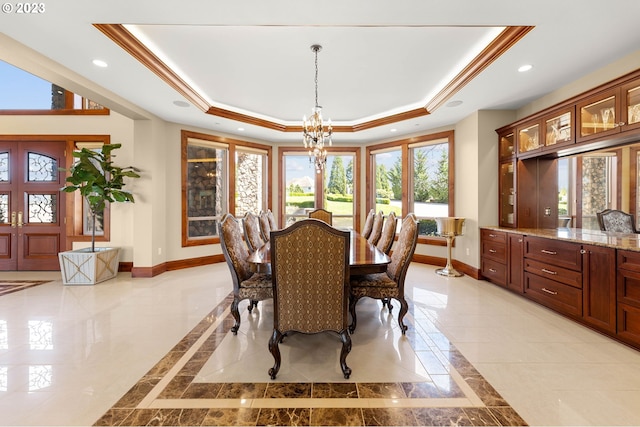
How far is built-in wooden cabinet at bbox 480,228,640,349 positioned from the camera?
2332 millimetres

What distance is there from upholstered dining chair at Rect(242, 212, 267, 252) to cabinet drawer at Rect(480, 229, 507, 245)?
3.41m

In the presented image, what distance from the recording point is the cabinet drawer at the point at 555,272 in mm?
2781

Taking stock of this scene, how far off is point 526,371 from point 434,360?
0.63 meters

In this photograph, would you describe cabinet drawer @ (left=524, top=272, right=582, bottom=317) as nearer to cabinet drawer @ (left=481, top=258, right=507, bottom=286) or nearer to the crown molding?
cabinet drawer @ (left=481, top=258, right=507, bottom=286)

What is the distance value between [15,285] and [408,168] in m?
6.98

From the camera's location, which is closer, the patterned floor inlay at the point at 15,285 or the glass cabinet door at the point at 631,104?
the glass cabinet door at the point at 631,104

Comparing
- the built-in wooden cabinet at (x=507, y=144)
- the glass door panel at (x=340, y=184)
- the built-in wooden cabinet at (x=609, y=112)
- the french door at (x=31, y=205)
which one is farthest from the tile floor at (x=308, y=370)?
the glass door panel at (x=340, y=184)

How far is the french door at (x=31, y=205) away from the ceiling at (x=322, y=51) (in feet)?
7.71

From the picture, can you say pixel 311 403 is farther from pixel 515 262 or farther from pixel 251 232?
pixel 515 262

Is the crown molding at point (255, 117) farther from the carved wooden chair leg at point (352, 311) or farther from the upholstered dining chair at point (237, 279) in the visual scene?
the carved wooden chair leg at point (352, 311)

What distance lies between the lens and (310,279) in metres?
1.88

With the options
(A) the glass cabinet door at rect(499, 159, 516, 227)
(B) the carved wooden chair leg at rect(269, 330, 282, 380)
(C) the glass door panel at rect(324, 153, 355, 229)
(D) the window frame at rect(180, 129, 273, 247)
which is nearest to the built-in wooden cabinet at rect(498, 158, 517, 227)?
(A) the glass cabinet door at rect(499, 159, 516, 227)

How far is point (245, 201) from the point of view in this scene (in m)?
6.23

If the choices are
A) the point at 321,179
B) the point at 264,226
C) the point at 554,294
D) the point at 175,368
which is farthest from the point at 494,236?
the point at 175,368
